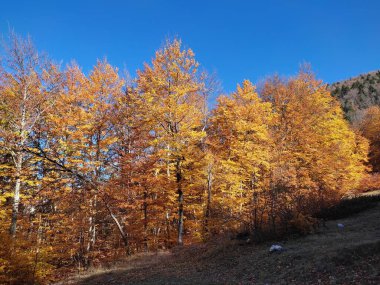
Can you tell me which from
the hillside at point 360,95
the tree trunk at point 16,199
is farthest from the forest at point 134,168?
the hillside at point 360,95

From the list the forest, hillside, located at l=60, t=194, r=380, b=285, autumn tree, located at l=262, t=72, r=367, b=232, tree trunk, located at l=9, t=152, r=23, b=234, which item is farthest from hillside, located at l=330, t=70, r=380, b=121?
tree trunk, located at l=9, t=152, r=23, b=234

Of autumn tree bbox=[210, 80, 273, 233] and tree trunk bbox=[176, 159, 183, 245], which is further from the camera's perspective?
autumn tree bbox=[210, 80, 273, 233]

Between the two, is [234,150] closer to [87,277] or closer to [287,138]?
[287,138]

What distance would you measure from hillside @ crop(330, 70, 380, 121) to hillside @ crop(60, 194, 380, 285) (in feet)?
173

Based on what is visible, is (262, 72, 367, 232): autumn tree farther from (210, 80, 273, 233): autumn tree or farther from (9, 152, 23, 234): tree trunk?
(9, 152, 23, 234): tree trunk

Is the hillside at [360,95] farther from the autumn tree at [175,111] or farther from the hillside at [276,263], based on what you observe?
the hillside at [276,263]

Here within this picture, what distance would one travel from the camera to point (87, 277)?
1254 centimetres

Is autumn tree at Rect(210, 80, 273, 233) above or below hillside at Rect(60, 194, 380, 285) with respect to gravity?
above

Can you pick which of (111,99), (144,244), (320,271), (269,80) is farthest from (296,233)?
(269,80)

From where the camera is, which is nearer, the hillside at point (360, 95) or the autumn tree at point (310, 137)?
the autumn tree at point (310, 137)

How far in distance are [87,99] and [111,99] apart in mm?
1635

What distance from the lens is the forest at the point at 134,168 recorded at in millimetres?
13867

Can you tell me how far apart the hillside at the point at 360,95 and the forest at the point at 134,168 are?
4515cm

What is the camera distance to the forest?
13867 mm
